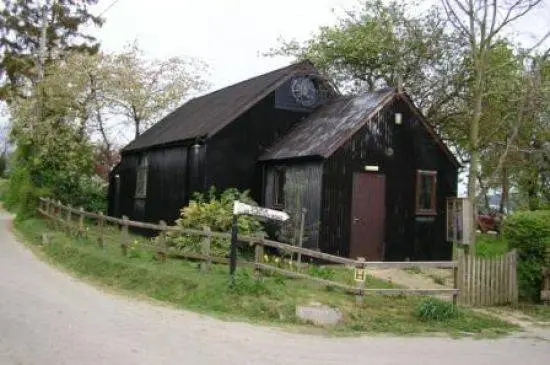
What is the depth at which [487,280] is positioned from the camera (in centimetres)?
1233

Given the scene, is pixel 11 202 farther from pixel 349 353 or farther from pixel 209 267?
pixel 349 353

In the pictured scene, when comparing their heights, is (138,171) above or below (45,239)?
above

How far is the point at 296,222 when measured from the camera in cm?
1714

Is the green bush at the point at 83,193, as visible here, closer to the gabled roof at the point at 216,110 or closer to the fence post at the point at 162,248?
the gabled roof at the point at 216,110

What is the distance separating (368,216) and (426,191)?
2.42 meters

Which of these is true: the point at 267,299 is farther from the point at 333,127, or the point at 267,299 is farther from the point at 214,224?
the point at 333,127

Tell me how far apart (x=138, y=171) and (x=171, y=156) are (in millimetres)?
3990

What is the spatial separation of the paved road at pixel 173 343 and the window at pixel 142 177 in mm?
13267

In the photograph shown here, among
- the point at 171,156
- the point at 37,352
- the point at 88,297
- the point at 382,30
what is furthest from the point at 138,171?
the point at 37,352

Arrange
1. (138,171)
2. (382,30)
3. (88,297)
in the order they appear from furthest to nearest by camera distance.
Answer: (382,30) → (138,171) → (88,297)

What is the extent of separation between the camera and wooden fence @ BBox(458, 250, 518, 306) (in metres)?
12.0

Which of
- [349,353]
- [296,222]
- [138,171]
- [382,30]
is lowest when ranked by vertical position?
[349,353]

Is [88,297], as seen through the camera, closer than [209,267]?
Yes

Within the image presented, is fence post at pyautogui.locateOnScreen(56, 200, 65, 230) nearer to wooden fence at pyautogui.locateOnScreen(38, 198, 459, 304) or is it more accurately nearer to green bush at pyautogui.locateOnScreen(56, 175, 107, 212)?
wooden fence at pyautogui.locateOnScreen(38, 198, 459, 304)
